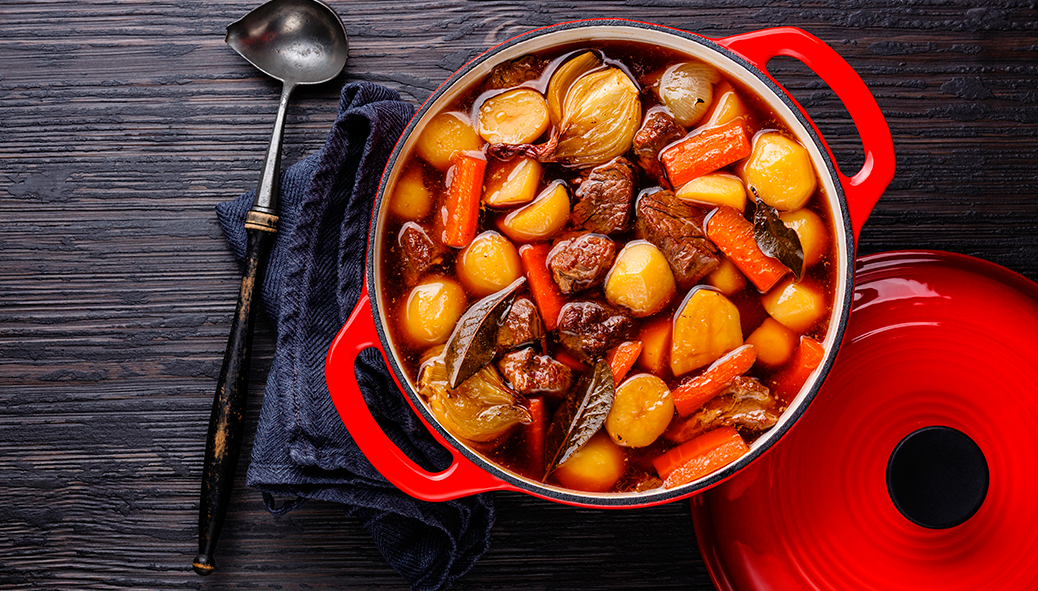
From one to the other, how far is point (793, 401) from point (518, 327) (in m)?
0.67

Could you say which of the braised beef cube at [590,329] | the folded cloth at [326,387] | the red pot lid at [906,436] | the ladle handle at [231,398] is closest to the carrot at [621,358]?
the braised beef cube at [590,329]

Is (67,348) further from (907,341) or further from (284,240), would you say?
(907,341)

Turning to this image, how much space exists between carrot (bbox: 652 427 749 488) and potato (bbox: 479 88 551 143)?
0.82 meters

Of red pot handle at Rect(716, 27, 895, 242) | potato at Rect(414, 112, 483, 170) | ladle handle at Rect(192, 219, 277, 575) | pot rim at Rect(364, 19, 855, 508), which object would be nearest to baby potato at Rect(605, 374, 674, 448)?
pot rim at Rect(364, 19, 855, 508)

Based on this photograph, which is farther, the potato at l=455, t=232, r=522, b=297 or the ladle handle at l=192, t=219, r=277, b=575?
the ladle handle at l=192, t=219, r=277, b=575

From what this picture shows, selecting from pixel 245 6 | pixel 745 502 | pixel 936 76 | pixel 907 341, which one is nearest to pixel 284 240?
pixel 245 6

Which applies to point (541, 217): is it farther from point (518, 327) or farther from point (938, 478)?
point (938, 478)

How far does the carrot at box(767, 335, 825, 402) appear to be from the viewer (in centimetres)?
141

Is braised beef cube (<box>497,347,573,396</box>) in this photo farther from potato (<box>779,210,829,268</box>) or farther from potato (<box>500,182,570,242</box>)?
potato (<box>779,210,829,268</box>)

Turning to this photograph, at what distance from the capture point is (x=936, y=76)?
1.79 m

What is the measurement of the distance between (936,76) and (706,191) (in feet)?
3.24

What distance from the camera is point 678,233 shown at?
1.36m

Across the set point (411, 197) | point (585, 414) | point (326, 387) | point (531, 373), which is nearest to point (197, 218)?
point (326, 387)

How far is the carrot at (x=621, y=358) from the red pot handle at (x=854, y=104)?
0.56 m
